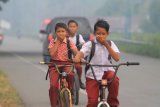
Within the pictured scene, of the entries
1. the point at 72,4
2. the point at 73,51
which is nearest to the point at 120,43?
the point at 73,51

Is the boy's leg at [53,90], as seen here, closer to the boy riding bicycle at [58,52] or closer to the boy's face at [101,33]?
the boy riding bicycle at [58,52]

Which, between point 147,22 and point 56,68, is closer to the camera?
point 56,68

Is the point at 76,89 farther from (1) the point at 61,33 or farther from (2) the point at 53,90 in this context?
(1) the point at 61,33

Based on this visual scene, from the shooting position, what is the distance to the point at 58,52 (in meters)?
10.6

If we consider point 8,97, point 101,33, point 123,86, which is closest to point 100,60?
point 101,33

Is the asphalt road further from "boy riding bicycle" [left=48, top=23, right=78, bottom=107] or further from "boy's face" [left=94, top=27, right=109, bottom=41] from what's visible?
"boy's face" [left=94, top=27, right=109, bottom=41]

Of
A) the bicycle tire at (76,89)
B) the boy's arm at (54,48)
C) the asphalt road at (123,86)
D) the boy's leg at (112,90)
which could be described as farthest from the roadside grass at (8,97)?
the boy's leg at (112,90)

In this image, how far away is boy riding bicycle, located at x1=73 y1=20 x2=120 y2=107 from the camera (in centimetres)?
857

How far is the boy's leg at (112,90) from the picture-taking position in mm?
8609

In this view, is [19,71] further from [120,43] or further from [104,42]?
[120,43]

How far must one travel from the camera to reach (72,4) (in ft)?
459

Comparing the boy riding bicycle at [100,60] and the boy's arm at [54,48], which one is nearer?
the boy riding bicycle at [100,60]

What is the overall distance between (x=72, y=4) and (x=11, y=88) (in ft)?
409

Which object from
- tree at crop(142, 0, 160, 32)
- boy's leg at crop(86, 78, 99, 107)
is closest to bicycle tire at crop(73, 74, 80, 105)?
boy's leg at crop(86, 78, 99, 107)
